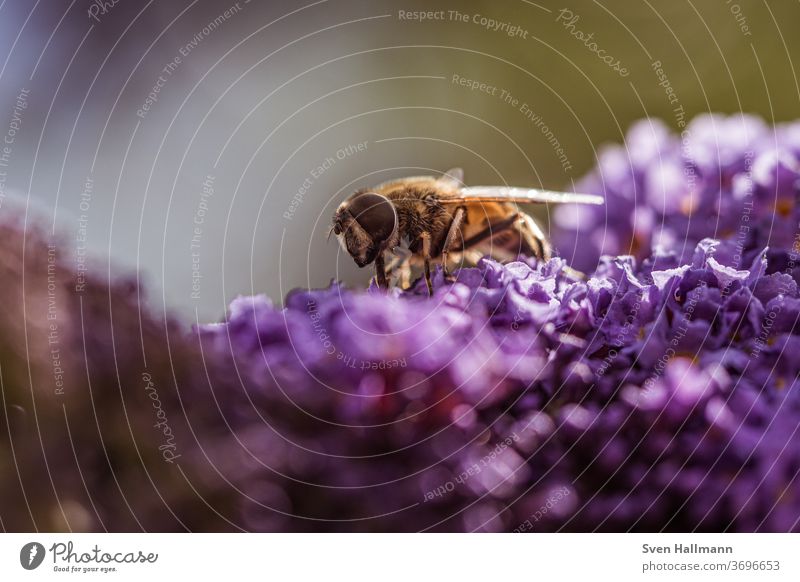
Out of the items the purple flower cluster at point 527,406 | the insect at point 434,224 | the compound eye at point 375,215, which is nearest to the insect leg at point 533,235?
the insect at point 434,224

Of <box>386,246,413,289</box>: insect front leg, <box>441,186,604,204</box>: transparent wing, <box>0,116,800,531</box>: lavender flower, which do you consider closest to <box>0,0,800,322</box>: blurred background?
<box>386,246,413,289</box>: insect front leg

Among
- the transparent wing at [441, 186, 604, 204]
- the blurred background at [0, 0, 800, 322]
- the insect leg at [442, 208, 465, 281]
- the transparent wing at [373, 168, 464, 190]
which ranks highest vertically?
the blurred background at [0, 0, 800, 322]

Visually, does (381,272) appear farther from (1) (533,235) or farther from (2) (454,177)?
(2) (454,177)

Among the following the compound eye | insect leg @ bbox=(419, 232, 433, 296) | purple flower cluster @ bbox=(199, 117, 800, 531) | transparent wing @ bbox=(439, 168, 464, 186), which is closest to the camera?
purple flower cluster @ bbox=(199, 117, 800, 531)

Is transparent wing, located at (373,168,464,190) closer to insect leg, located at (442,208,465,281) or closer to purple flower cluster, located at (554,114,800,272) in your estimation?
insect leg, located at (442,208,465,281)

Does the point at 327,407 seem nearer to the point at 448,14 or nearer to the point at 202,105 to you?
the point at 202,105

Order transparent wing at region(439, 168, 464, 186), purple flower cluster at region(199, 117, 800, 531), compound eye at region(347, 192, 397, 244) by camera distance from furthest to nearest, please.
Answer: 1. transparent wing at region(439, 168, 464, 186)
2. compound eye at region(347, 192, 397, 244)
3. purple flower cluster at region(199, 117, 800, 531)
